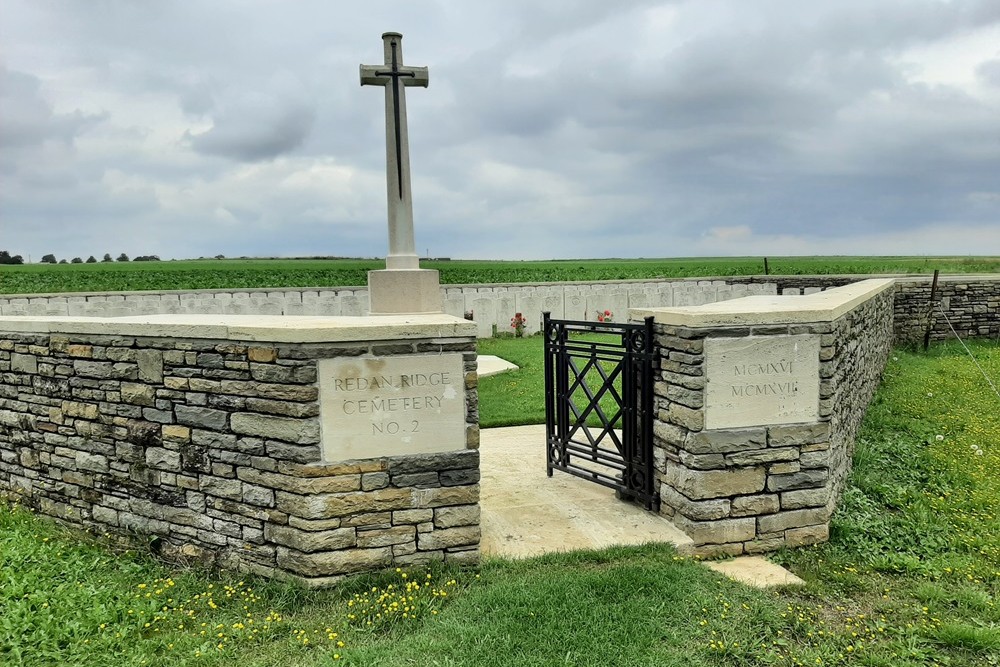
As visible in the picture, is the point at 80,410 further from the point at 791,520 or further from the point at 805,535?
the point at 805,535

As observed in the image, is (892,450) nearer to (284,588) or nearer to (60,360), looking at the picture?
(284,588)

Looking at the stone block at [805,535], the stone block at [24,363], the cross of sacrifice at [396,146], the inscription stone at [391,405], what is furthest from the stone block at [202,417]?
the cross of sacrifice at [396,146]

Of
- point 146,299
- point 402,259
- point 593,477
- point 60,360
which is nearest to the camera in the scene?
point 60,360

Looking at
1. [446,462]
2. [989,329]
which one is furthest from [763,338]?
[989,329]

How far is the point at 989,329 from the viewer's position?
13461 millimetres

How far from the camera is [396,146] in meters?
8.27

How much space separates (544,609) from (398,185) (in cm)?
601

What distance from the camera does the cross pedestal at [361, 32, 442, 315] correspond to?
26.7ft

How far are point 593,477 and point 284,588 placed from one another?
8.78 ft

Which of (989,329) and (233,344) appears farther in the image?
(989,329)

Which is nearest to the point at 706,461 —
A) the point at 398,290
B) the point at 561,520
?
the point at 561,520

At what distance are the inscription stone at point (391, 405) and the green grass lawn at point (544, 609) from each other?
81cm

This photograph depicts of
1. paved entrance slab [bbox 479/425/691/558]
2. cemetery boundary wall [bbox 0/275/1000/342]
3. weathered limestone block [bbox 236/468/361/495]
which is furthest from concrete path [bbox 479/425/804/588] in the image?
cemetery boundary wall [bbox 0/275/1000/342]

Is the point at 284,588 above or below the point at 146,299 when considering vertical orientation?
below
